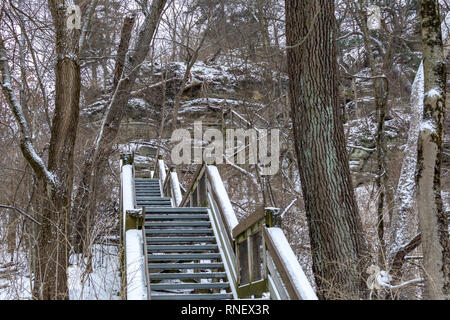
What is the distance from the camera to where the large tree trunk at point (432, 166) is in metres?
6.84

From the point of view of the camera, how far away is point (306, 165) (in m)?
7.61

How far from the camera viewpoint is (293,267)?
5.23m

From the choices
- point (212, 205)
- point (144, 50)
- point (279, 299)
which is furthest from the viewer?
point (144, 50)

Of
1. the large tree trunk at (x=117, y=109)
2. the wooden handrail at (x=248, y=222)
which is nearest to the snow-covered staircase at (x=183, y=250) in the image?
the wooden handrail at (x=248, y=222)

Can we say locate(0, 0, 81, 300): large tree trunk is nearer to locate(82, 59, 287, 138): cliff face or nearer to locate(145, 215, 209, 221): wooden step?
locate(145, 215, 209, 221): wooden step

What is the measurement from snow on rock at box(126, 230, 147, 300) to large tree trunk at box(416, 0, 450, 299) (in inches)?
154

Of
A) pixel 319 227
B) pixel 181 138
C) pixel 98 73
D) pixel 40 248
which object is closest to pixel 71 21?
pixel 40 248

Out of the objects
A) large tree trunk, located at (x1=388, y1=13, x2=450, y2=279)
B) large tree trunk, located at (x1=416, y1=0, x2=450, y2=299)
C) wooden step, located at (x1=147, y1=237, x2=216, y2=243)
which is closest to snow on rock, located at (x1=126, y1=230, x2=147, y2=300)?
Result: wooden step, located at (x1=147, y1=237, x2=216, y2=243)

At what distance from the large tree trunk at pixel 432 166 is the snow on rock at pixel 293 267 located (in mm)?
2415

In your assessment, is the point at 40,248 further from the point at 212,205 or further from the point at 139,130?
the point at 139,130

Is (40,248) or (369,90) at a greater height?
(369,90)

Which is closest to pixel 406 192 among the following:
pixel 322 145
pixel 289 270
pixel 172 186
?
pixel 322 145

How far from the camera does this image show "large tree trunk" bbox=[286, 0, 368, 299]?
279 inches

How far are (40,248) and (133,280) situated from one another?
2583mm
